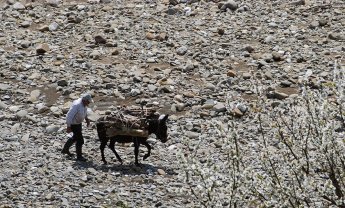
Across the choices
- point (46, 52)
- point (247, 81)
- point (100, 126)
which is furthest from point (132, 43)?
point (100, 126)

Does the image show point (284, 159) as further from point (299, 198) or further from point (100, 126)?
point (100, 126)

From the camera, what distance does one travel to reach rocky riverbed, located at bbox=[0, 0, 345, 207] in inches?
633

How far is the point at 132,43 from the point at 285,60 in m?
4.74

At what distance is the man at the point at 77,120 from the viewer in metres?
16.8

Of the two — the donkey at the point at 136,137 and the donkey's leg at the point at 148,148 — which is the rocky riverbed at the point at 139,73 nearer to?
the donkey's leg at the point at 148,148

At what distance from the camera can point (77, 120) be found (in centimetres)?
1692

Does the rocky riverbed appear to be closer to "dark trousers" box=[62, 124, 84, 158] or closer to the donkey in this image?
"dark trousers" box=[62, 124, 84, 158]

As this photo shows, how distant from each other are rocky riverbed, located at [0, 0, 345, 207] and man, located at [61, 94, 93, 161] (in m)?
0.34

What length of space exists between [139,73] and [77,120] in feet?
20.9

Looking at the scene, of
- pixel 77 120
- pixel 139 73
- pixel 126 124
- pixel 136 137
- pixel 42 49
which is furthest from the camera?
pixel 42 49

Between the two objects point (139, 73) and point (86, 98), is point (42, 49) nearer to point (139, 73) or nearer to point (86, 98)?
point (139, 73)

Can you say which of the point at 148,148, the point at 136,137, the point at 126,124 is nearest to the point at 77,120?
the point at 126,124

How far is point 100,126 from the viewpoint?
1681 cm

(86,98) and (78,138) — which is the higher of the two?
(86,98)
